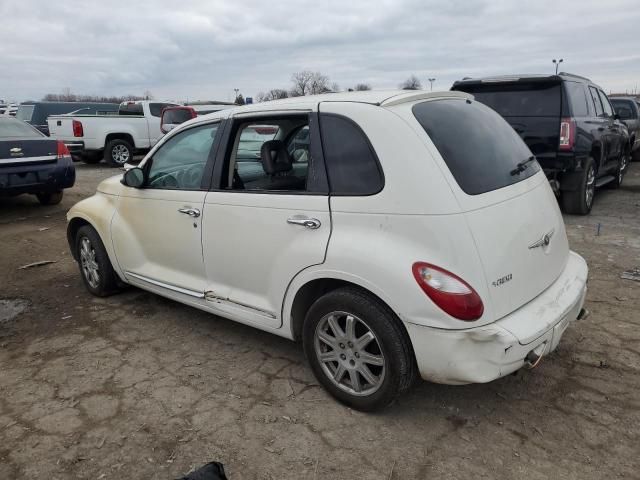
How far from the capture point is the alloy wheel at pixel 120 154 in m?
14.6

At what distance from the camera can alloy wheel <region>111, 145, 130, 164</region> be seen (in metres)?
14.6

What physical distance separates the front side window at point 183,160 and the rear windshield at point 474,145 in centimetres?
158

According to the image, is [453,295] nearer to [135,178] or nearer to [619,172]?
[135,178]

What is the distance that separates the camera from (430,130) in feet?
8.83

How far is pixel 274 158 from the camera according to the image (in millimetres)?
3320

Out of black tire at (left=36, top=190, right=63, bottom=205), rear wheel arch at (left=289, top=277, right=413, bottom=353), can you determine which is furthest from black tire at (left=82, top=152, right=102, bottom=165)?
rear wheel arch at (left=289, top=277, right=413, bottom=353)

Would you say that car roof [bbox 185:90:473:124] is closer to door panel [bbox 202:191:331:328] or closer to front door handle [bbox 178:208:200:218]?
door panel [bbox 202:191:331:328]


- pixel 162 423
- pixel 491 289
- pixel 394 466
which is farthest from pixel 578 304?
pixel 162 423

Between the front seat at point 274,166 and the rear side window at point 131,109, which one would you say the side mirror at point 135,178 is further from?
the rear side window at point 131,109

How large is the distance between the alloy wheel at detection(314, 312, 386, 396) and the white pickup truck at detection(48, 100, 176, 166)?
44.0ft

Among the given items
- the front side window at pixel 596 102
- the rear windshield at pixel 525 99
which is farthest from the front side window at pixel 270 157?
the front side window at pixel 596 102

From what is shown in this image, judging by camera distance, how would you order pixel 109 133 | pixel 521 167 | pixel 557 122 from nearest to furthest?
pixel 521 167 < pixel 557 122 < pixel 109 133

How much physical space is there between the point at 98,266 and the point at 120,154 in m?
11.2

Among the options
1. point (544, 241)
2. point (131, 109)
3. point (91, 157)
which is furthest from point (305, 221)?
point (131, 109)
